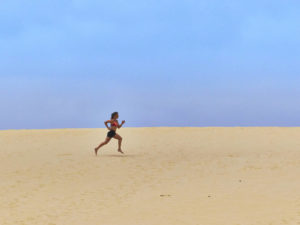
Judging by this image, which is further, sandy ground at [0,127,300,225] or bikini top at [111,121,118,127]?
bikini top at [111,121,118,127]

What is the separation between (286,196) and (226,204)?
5.32ft

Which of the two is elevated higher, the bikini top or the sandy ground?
the bikini top

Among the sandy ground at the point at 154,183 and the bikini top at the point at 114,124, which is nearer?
the sandy ground at the point at 154,183

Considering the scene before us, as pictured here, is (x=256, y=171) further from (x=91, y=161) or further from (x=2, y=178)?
(x=2, y=178)

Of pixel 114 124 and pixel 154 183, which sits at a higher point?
pixel 114 124

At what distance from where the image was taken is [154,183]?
12.3 meters

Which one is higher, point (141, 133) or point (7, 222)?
point (141, 133)

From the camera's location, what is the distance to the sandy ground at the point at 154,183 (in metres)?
8.41

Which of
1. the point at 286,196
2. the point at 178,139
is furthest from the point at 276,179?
the point at 178,139

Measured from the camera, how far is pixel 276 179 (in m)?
12.6

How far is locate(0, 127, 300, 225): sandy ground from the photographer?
841 centimetres

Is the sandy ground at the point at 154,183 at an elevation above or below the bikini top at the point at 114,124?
below

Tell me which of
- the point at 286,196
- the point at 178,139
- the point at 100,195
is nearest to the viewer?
the point at 286,196

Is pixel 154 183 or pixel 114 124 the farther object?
pixel 114 124
